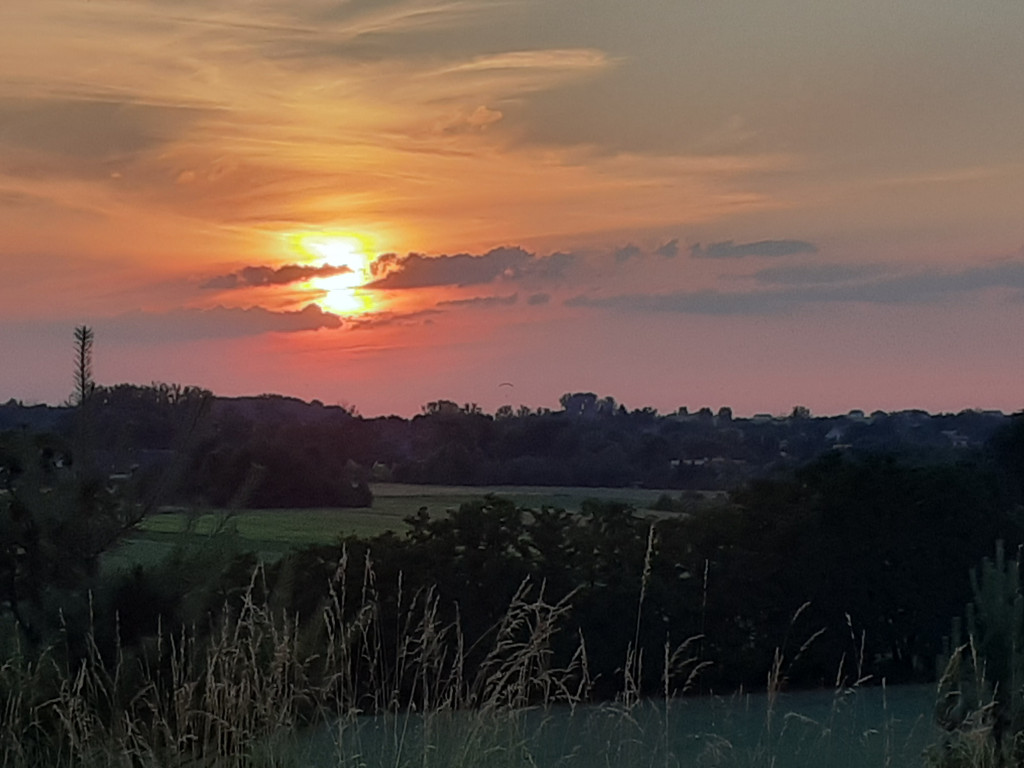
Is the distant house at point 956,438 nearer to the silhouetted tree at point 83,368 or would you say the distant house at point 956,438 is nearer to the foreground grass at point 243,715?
the foreground grass at point 243,715

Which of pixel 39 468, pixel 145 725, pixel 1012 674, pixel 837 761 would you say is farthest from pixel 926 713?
pixel 39 468

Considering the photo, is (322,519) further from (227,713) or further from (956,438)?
(956,438)

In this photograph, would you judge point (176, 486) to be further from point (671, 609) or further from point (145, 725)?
point (671, 609)

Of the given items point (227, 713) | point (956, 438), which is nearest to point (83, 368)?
point (227, 713)

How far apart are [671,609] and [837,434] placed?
7186 mm

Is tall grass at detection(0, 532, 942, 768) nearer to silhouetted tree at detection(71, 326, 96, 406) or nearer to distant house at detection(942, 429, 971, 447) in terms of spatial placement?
silhouetted tree at detection(71, 326, 96, 406)

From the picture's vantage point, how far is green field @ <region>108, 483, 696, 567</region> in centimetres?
679

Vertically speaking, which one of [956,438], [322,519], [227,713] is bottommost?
[227,713]

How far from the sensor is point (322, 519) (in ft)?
40.0

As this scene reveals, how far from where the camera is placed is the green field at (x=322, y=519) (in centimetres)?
679

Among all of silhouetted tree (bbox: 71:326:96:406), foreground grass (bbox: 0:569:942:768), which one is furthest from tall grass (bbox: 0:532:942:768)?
silhouetted tree (bbox: 71:326:96:406)

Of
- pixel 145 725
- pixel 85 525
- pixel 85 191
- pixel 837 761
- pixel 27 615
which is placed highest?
pixel 85 191

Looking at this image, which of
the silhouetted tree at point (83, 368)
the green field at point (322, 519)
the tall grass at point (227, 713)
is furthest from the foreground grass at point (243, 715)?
the silhouetted tree at point (83, 368)

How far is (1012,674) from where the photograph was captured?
24.1ft
